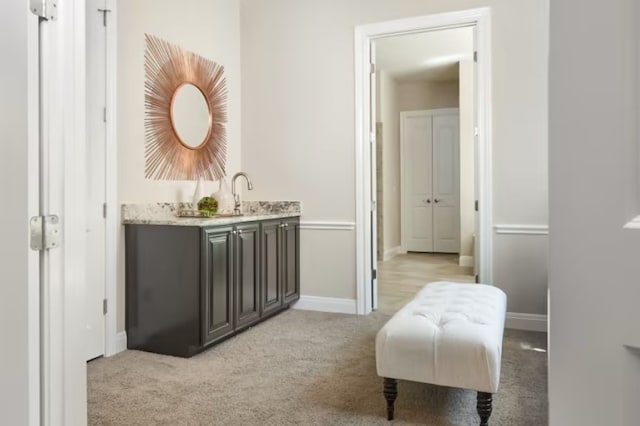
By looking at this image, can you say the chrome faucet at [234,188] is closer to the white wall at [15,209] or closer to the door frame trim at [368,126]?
the door frame trim at [368,126]

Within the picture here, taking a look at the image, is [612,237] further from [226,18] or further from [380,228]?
[380,228]

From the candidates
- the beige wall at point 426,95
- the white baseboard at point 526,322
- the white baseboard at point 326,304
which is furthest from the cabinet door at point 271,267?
the beige wall at point 426,95

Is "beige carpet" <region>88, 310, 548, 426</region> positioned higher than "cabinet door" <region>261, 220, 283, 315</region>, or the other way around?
"cabinet door" <region>261, 220, 283, 315</region>

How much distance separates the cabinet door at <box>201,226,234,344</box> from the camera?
3.00 m

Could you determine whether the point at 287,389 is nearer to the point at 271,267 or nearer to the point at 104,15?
the point at 271,267

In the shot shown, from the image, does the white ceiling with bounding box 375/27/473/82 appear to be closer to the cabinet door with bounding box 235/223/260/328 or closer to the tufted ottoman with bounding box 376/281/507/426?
the cabinet door with bounding box 235/223/260/328

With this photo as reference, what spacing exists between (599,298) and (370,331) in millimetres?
3132

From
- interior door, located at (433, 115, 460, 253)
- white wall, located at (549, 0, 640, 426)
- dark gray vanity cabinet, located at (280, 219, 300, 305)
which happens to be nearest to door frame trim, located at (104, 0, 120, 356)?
dark gray vanity cabinet, located at (280, 219, 300, 305)

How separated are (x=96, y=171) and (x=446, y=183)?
636cm

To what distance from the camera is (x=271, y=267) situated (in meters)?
3.84

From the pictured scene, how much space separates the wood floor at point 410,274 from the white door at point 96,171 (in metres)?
2.36

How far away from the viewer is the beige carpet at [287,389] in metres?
2.14

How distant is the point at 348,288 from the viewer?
13.7 feet

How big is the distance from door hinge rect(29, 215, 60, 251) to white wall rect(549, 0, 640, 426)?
106 cm
